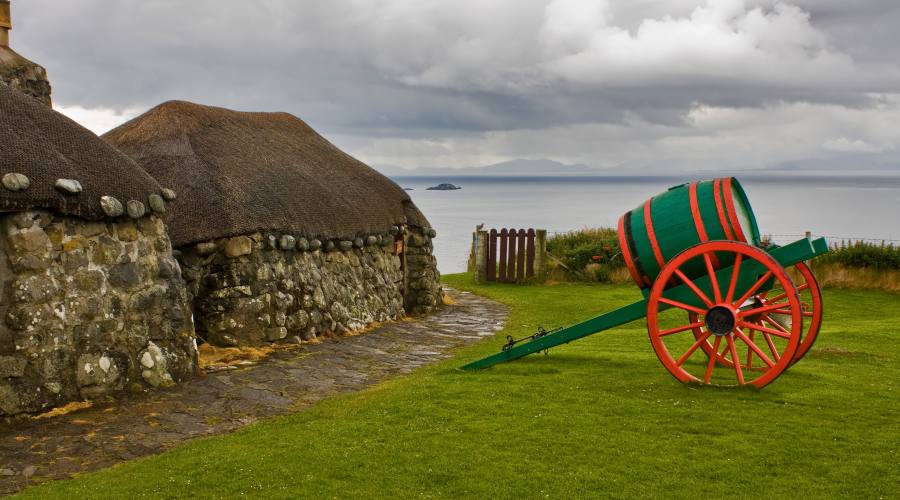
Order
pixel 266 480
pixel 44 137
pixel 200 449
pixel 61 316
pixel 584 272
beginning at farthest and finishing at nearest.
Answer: pixel 584 272 → pixel 44 137 → pixel 61 316 → pixel 200 449 → pixel 266 480

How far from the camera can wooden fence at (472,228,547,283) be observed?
26.2m

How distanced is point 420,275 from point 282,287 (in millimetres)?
6055

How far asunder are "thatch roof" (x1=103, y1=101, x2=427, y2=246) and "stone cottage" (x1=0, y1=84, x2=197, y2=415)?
238cm

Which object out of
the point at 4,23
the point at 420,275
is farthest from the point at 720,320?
the point at 4,23

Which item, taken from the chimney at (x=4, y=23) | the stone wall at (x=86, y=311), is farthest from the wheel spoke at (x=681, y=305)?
the chimney at (x=4, y=23)

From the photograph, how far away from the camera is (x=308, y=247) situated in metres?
15.2

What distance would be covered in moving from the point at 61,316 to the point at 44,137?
2581mm

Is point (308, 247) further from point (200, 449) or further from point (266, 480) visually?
point (266, 480)

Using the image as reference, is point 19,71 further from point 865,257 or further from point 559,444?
point 865,257

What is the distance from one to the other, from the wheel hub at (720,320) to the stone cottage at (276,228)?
7.70 meters

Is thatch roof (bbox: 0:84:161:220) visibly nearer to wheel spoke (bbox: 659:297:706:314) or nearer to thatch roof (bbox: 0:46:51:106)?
thatch roof (bbox: 0:46:51:106)

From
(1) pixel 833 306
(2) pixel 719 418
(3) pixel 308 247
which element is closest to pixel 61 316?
(3) pixel 308 247

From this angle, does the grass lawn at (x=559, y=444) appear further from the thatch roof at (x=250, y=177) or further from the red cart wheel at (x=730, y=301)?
the thatch roof at (x=250, y=177)

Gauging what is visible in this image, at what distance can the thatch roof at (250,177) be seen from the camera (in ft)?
46.0
